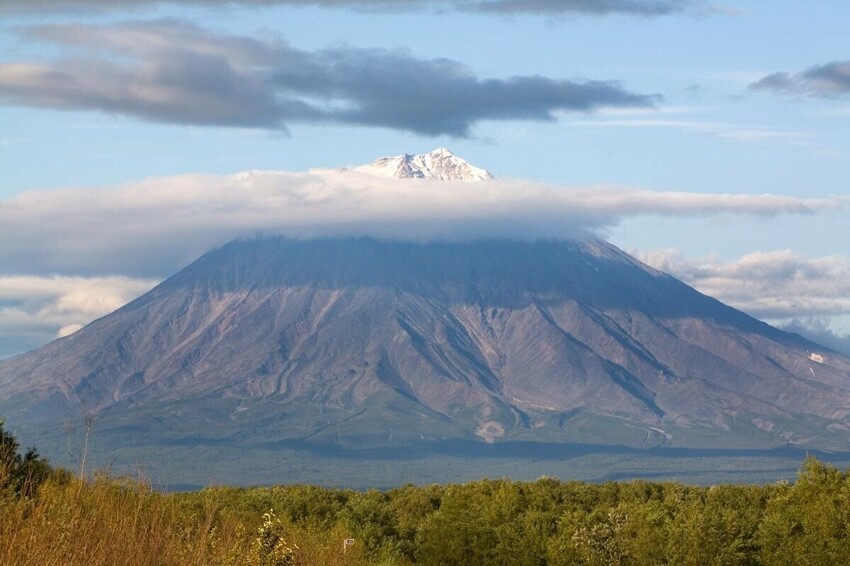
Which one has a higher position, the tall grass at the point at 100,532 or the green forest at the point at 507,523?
the tall grass at the point at 100,532

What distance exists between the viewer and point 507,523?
92562 millimetres

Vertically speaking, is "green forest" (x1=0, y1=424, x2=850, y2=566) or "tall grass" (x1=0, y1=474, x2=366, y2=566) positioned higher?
"tall grass" (x1=0, y1=474, x2=366, y2=566)

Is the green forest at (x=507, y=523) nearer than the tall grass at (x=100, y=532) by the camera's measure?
No

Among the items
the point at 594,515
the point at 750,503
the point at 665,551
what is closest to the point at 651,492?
the point at 750,503

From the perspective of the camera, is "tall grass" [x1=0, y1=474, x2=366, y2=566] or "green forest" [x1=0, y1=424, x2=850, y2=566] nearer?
"tall grass" [x1=0, y1=474, x2=366, y2=566]

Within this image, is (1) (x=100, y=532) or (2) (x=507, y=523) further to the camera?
(2) (x=507, y=523)

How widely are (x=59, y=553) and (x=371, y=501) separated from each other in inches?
3804

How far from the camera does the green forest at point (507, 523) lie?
4475 cm

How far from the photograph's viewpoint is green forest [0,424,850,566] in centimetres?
4475

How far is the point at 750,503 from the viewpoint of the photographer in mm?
113750

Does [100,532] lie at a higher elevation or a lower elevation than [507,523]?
higher

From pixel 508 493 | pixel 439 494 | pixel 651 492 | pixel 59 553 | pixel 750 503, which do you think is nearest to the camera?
pixel 59 553

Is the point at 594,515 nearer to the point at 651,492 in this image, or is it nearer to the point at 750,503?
the point at 750,503

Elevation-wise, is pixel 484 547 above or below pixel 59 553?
below
